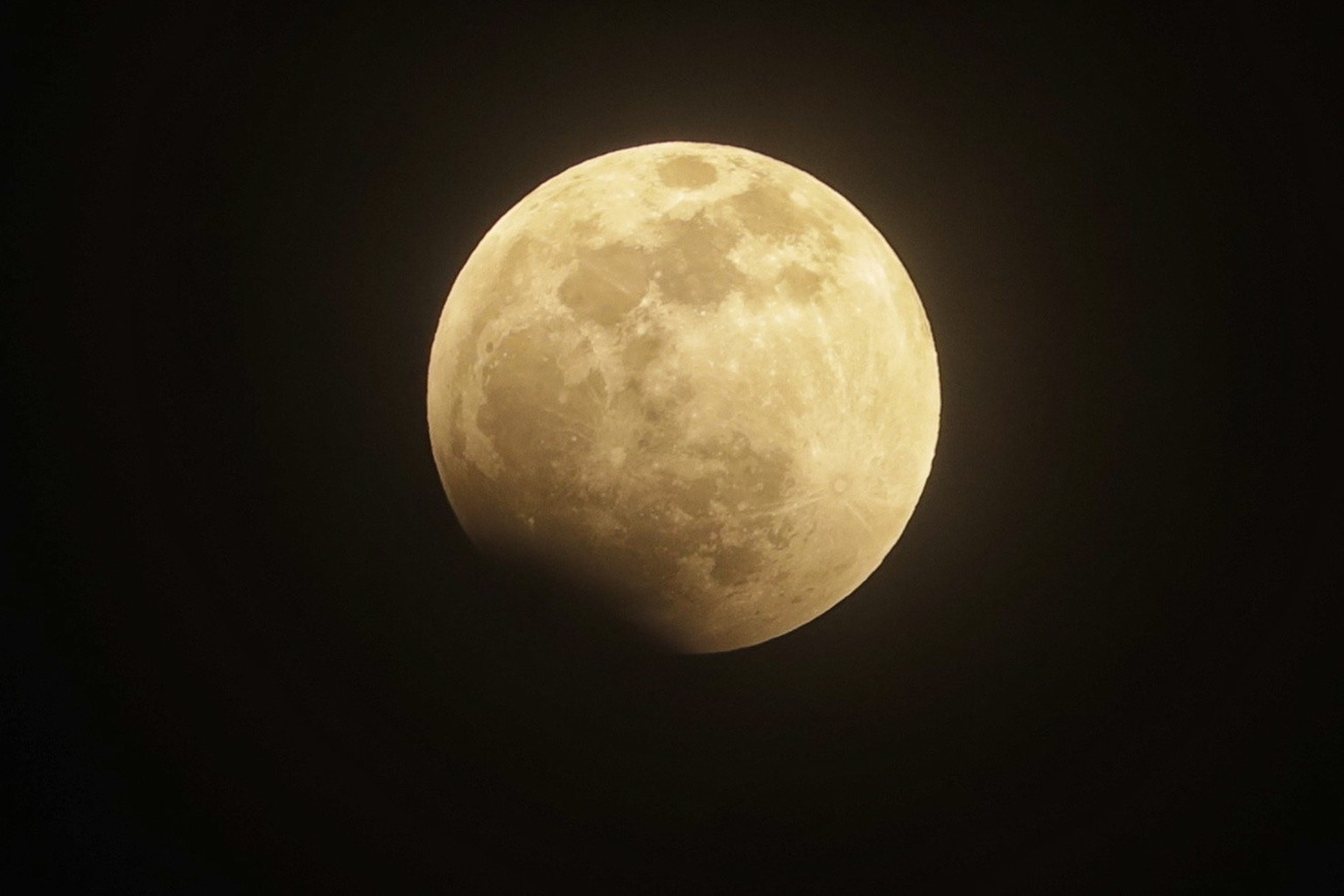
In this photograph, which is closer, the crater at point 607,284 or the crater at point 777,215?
the crater at point 607,284

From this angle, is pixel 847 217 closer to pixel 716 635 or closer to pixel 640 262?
pixel 640 262

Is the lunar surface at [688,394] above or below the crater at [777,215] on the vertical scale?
below

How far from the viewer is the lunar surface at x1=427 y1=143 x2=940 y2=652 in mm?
2041

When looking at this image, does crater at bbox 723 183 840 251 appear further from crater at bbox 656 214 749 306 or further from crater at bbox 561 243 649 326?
crater at bbox 561 243 649 326

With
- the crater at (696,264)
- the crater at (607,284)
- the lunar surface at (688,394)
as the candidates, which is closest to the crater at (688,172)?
the lunar surface at (688,394)

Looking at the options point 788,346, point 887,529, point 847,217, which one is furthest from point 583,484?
point 847,217

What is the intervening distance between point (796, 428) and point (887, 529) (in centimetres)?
50

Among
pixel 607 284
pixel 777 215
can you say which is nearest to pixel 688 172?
pixel 777 215

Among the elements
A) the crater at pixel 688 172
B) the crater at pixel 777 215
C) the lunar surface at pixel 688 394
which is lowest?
the lunar surface at pixel 688 394

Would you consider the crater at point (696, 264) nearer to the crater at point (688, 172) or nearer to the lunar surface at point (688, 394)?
the lunar surface at point (688, 394)

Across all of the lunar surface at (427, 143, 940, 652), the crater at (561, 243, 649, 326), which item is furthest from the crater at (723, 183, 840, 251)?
the crater at (561, 243, 649, 326)

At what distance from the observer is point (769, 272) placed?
2115 mm

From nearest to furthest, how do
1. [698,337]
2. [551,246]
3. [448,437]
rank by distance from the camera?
[698,337]
[551,246]
[448,437]

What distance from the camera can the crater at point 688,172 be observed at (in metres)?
2.26
